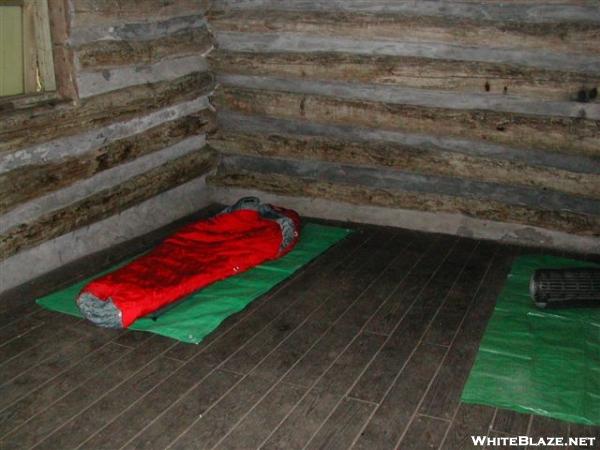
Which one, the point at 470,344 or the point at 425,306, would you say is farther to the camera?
the point at 425,306

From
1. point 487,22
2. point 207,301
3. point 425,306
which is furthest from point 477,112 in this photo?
point 207,301

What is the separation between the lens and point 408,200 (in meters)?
6.51

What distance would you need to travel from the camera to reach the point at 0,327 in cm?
453

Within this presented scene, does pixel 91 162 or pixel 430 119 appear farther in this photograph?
pixel 430 119

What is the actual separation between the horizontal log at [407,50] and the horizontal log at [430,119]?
0.45 meters

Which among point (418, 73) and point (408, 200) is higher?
point (418, 73)

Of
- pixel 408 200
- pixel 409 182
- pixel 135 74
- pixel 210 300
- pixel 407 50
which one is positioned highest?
pixel 407 50

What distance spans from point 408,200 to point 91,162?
10.3 ft

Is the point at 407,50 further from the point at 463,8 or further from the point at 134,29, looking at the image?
the point at 134,29

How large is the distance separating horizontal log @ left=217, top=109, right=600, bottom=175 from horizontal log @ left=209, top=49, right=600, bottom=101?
504 mm

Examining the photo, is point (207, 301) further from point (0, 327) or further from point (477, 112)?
point (477, 112)

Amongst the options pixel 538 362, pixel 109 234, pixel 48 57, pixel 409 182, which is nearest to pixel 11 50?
pixel 48 57

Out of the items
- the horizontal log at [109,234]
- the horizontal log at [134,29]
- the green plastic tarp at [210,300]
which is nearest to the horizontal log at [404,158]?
the horizontal log at [109,234]

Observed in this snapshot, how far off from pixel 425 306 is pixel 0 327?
10.3 feet
